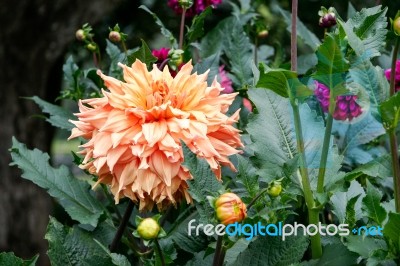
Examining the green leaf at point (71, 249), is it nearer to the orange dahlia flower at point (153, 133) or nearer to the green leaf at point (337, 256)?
the orange dahlia flower at point (153, 133)

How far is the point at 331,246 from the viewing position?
24.3 inches

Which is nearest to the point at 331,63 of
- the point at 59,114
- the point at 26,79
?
the point at 59,114

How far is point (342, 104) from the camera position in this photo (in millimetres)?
830

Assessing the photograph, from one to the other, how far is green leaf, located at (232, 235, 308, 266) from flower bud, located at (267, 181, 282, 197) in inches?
2.1

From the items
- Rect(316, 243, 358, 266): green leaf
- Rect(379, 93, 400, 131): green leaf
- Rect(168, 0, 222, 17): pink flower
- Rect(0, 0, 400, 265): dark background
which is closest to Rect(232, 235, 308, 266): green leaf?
Rect(316, 243, 358, 266): green leaf

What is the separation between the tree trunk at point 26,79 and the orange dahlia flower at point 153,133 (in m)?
2.41

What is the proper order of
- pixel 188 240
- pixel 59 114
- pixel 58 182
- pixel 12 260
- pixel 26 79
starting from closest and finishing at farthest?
pixel 12 260
pixel 188 240
pixel 58 182
pixel 59 114
pixel 26 79

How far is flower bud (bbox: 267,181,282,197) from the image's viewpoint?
0.59m

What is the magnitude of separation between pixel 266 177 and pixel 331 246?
89 millimetres

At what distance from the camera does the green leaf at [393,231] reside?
1.88 feet

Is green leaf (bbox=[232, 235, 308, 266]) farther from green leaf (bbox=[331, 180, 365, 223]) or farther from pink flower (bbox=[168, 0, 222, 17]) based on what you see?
pink flower (bbox=[168, 0, 222, 17])

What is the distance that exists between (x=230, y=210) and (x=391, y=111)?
17cm

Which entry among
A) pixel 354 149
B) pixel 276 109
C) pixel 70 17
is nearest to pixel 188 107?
pixel 276 109

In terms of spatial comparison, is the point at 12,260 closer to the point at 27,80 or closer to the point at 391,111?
the point at 391,111
